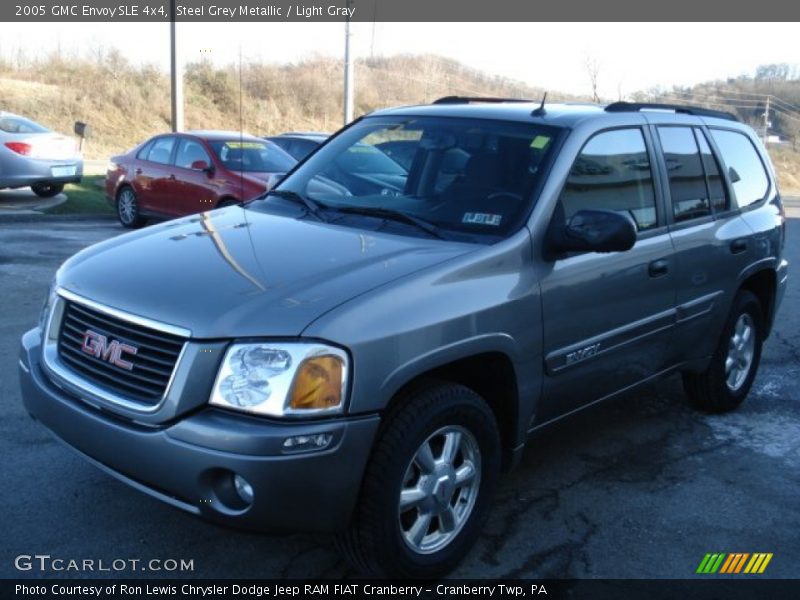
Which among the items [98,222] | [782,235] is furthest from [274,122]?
[782,235]

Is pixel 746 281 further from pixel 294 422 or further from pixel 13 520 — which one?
pixel 13 520

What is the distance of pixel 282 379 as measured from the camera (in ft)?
9.63

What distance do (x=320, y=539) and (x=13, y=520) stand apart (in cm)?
131

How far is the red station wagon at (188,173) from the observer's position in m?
12.0

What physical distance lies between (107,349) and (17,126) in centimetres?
1334

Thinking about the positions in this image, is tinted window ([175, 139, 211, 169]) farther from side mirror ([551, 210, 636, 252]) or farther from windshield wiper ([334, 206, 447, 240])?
side mirror ([551, 210, 636, 252])

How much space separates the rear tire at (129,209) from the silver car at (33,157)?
2.08 metres

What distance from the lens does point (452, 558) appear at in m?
3.51

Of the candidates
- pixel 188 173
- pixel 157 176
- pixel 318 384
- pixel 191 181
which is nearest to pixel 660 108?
pixel 318 384

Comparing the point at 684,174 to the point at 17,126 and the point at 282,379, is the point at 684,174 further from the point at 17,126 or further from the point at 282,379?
the point at 17,126

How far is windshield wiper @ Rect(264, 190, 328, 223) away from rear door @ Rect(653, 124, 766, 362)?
1.85 metres

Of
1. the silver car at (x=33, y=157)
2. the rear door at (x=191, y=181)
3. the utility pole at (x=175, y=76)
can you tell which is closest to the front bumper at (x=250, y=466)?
the rear door at (x=191, y=181)

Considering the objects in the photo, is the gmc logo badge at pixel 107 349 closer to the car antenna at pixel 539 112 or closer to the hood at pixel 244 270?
the hood at pixel 244 270

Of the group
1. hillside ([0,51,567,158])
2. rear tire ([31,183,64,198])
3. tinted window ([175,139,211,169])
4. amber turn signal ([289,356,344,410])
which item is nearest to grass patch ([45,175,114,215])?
rear tire ([31,183,64,198])
